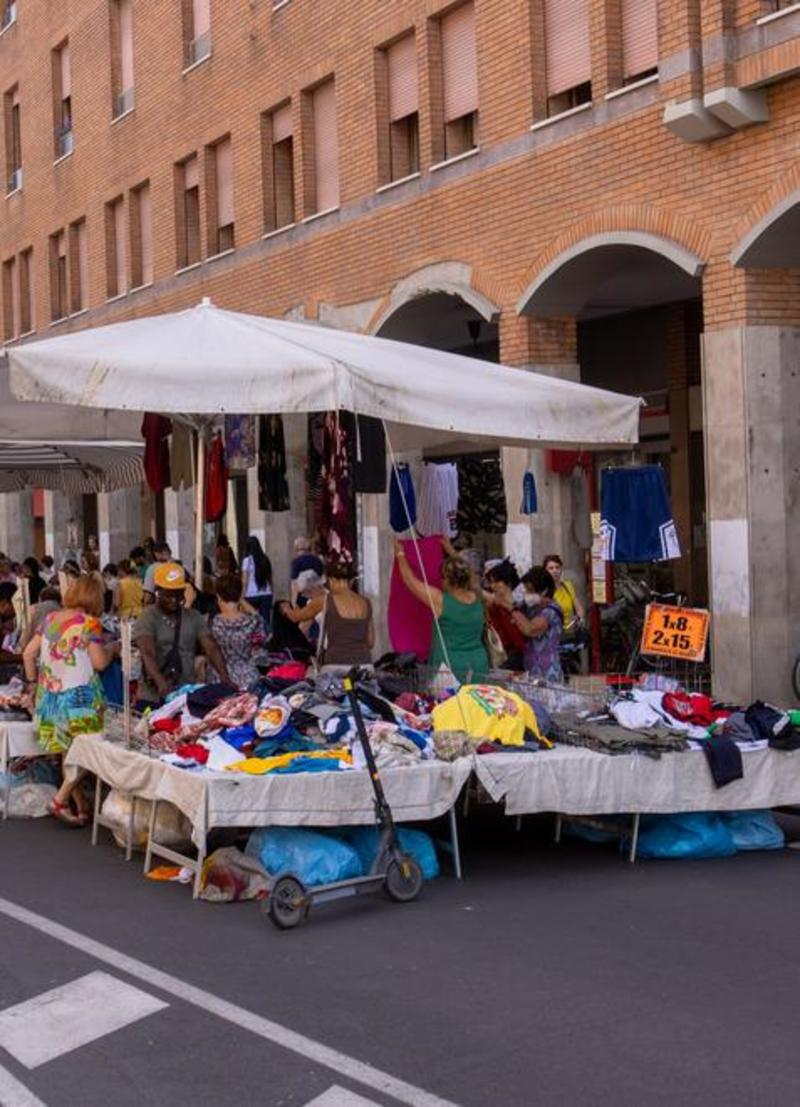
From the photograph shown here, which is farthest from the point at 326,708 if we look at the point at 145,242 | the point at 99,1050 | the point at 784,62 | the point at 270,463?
the point at 145,242

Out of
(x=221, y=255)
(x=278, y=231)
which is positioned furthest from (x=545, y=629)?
(x=221, y=255)

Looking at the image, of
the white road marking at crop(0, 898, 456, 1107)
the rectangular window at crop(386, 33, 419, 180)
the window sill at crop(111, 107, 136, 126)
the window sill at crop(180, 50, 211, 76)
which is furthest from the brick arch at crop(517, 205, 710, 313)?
the window sill at crop(111, 107, 136, 126)

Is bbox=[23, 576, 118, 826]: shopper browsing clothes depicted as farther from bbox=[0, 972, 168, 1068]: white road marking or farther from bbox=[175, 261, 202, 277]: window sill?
bbox=[175, 261, 202, 277]: window sill

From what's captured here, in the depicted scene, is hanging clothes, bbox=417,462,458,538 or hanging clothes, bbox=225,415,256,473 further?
hanging clothes, bbox=417,462,458,538

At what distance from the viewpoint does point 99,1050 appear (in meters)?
6.24

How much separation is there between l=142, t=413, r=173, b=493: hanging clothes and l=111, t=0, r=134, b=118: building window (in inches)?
612

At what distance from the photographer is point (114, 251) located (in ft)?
101

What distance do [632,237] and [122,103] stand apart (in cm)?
1612

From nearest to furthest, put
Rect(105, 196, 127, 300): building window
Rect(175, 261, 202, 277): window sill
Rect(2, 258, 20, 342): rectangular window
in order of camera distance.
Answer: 1. Rect(175, 261, 202, 277): window sill
2. Rect(105, 196, 127, 300): building window
3. Rect(2, 258, 20, 342): rectangular window

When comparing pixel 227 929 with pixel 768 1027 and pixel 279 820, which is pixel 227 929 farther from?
pixel 768 1027

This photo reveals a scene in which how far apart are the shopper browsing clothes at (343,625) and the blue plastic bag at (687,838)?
2.59 metres

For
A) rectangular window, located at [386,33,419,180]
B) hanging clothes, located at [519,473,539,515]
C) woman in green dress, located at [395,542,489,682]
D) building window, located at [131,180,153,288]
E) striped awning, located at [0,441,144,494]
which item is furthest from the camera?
building window, located at [131,180,153,288]

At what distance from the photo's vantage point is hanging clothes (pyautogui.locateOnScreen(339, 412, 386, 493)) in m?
14.1

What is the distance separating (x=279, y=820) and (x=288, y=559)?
16442 millimetres
